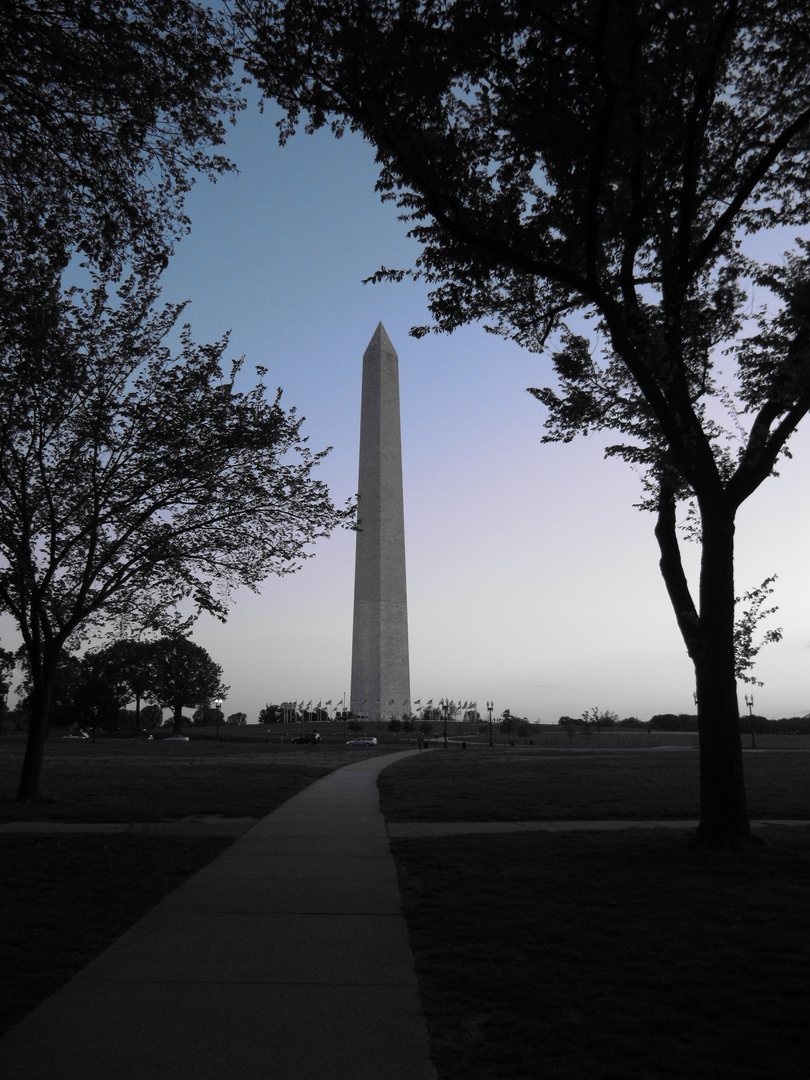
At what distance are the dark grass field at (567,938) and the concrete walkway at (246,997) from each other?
0.22 m

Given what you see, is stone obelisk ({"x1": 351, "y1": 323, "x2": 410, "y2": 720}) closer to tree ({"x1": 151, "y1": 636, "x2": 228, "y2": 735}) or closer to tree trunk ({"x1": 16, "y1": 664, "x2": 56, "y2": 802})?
tree ({"x1": 151, "y1": 636, "x2": 228, "y2": 735})

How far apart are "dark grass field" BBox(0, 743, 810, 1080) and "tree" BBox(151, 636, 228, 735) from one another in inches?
2830

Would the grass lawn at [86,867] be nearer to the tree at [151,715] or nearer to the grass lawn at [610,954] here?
the grass lawn at [610,954]

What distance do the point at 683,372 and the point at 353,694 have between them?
5533 cm

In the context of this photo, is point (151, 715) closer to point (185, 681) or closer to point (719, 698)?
point (185, 681)

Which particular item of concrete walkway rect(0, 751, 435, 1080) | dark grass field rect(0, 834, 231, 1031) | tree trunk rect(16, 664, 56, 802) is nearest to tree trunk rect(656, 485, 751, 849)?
concrete walkway rect(0, 751, 435, 1080)

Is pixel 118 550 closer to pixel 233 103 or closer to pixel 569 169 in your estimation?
pixel 233 103

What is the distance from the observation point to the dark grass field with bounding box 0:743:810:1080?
426 cm

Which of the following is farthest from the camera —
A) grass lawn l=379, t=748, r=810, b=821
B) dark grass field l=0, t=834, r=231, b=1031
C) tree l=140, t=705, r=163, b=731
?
tree l=140, t=705, r=163, b=731

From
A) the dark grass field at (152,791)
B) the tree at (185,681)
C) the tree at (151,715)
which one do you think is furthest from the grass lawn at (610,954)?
the tree at (151,715)

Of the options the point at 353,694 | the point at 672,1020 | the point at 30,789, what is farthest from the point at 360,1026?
the point at 353,694

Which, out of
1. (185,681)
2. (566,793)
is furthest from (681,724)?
(566,793)

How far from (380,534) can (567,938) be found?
5277 centimetres

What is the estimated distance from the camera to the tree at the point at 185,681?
83875 millimetres
